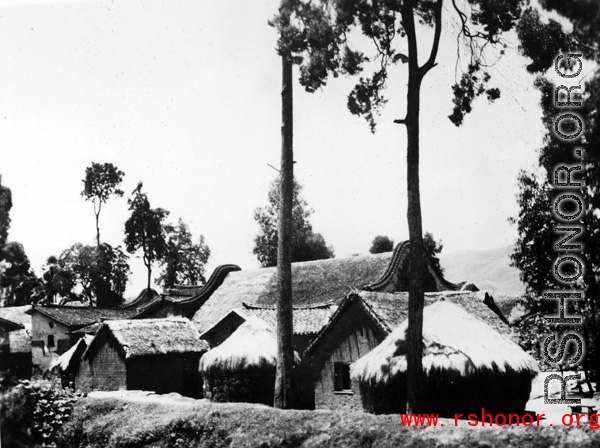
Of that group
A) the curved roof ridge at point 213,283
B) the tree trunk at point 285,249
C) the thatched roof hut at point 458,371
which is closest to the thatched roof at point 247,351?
the thatched roof hut at point 458,371

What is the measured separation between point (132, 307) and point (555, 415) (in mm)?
30776

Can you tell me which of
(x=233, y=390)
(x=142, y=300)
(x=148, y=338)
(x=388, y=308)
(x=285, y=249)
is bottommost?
(x=233, y=390)

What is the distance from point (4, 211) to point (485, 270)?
145720 millimetres

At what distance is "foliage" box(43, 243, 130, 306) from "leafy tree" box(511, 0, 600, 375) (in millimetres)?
17937

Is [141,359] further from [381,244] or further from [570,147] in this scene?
[381,244]

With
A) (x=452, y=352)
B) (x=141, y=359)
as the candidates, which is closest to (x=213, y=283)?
(x=141, y=359)

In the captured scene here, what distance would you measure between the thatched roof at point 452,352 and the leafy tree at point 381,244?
41509 millimetres

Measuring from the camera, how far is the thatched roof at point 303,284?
93.6ft

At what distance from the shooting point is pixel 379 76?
1377 centimetres

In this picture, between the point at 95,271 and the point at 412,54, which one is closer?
the point at 412,54

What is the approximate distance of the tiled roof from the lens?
127 ft

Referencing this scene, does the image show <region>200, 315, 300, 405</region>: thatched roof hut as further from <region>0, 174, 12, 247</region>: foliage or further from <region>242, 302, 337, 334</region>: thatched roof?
<region>0, 174, 12, 247</region>: foliage

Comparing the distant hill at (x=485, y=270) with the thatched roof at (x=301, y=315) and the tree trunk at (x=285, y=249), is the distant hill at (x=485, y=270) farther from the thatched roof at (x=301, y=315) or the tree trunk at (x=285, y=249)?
the tree trunk at (x=285, y=249)

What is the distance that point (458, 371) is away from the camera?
14.5 metres
